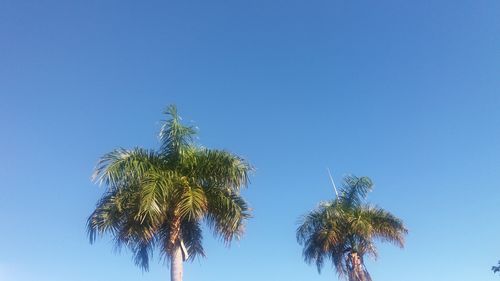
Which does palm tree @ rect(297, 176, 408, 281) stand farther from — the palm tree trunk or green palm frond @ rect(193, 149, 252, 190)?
green palm frond @ rect(193, 149, 252, 190)

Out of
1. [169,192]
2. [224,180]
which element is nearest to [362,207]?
[224,180]

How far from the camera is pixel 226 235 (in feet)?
55.7

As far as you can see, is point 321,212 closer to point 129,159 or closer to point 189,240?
point 189,240

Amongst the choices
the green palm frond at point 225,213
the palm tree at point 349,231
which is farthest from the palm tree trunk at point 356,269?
the green palm frond at point 225,213

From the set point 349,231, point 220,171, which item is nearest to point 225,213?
point 220,171

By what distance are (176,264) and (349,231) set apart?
34.4 ft

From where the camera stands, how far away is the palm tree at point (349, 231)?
23969mm

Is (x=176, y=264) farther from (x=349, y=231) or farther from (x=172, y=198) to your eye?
(x=349, y=231)

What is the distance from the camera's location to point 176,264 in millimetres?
15961

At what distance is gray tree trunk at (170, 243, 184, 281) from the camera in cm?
1572

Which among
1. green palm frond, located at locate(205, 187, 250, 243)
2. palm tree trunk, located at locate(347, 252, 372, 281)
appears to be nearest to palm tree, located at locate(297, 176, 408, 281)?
palm tree trunk, located at locate(347, 252, 372, 281)

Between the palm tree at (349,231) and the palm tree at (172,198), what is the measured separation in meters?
8.23

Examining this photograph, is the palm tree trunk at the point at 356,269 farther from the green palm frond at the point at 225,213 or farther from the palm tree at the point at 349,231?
the green palm frond at the point at 225,213

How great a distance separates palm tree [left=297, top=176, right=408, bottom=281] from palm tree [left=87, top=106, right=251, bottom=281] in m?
8.23
